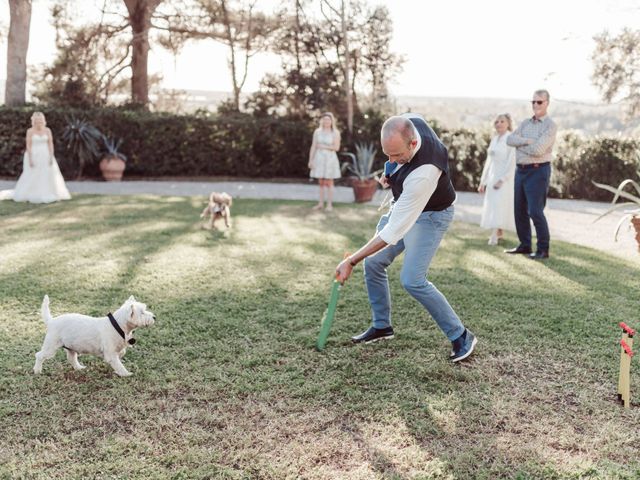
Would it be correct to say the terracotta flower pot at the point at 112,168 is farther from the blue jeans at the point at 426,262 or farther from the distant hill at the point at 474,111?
the blue jeans at the point at 426,262

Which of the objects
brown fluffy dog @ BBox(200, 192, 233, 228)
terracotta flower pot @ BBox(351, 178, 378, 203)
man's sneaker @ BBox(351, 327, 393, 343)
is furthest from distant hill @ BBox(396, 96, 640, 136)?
man's sneaker @ BBox(351, 327, 393, 343)

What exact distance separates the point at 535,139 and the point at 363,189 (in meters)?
5.56

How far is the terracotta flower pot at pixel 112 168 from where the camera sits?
15.7 meters

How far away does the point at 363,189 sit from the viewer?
40.9 feet

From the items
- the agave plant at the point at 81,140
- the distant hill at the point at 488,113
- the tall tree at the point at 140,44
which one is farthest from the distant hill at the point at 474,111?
the agave plant at the point at 81,140

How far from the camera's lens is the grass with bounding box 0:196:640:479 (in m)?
2.97

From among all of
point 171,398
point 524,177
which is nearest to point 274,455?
point 171,398

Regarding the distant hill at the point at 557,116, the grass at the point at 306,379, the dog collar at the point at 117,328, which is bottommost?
the grass at the point at 306,379

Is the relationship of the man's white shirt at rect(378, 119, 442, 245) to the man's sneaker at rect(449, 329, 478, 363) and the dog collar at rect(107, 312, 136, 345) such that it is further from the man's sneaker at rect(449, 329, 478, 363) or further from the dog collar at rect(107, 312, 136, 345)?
the dog collar at rect(107, 312, 136, 345)

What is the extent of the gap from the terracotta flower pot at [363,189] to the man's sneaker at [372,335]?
804 centimetres

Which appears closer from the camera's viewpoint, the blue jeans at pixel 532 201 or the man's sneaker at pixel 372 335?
the man's sneaker at pixel 372 335

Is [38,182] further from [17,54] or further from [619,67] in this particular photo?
[619,67]

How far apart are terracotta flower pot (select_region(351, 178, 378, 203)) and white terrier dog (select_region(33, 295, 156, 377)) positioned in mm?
9075

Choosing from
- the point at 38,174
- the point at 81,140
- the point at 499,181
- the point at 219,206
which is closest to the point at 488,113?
the point at 499,181
